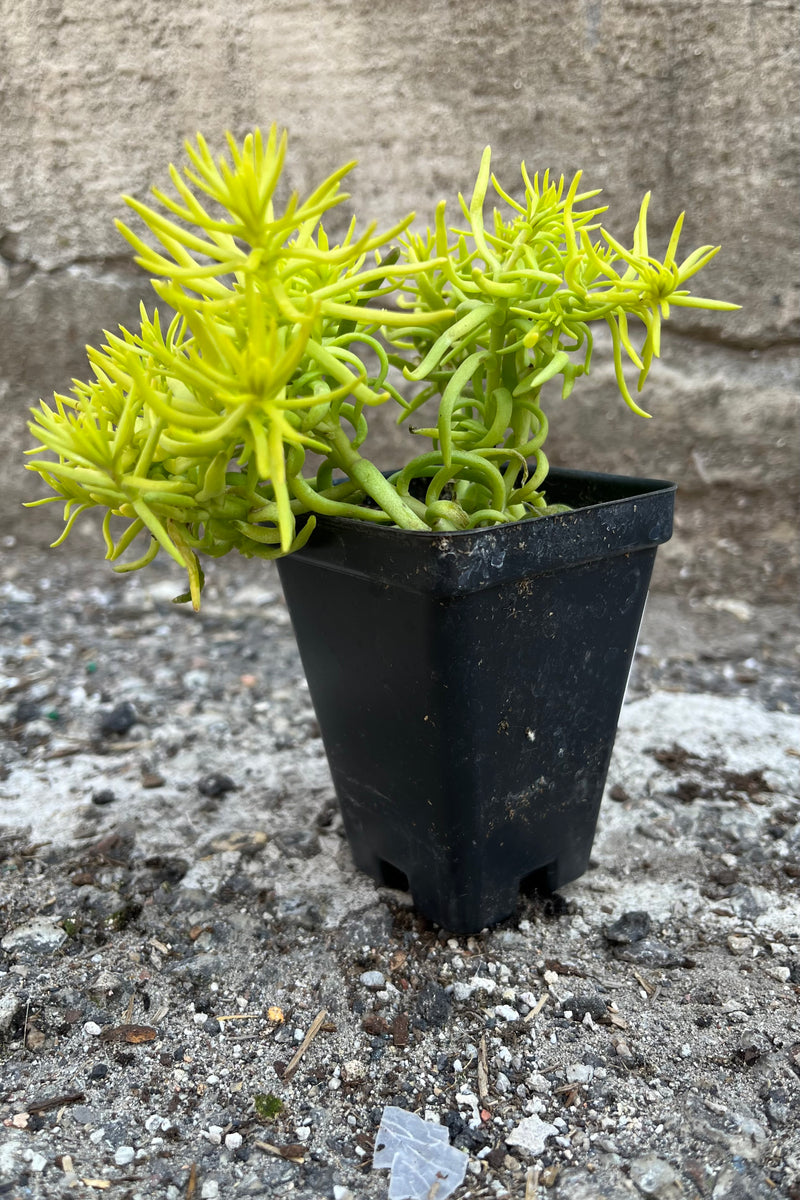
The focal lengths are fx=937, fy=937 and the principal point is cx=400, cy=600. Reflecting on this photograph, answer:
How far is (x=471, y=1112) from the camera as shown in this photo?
30.0 inches

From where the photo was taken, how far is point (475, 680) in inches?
33.2

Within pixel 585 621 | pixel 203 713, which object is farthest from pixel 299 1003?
pixel 203 713

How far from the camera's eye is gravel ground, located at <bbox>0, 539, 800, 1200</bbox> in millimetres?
725

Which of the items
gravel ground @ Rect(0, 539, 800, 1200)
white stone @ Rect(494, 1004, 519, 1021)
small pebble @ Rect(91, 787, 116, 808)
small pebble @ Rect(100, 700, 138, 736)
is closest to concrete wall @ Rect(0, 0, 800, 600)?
gravel ground @ Rect(0, 539, 800, 1200)

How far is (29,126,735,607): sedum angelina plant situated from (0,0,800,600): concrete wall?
2.82 feet

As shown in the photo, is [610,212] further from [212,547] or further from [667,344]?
[212,547]

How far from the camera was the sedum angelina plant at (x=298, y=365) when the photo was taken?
659mm

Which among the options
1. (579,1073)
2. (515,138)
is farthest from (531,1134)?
(515,138)

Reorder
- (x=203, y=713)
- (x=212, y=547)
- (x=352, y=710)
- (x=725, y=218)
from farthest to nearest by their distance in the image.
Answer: (x=725, y=218) → (x=203, y=713) → (x=352, y=710) → (x=212, y=547)

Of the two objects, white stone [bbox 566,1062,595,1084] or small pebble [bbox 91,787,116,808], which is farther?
small pebble [bbox 91,787,116,808]

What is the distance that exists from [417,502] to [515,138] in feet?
3.48

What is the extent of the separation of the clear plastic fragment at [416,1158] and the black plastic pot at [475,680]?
220 mm

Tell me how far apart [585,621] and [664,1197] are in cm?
47

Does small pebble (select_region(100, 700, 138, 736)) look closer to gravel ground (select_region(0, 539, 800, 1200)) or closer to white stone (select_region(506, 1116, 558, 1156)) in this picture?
gravel ground (select_region(0, 539, 800, 1200))
